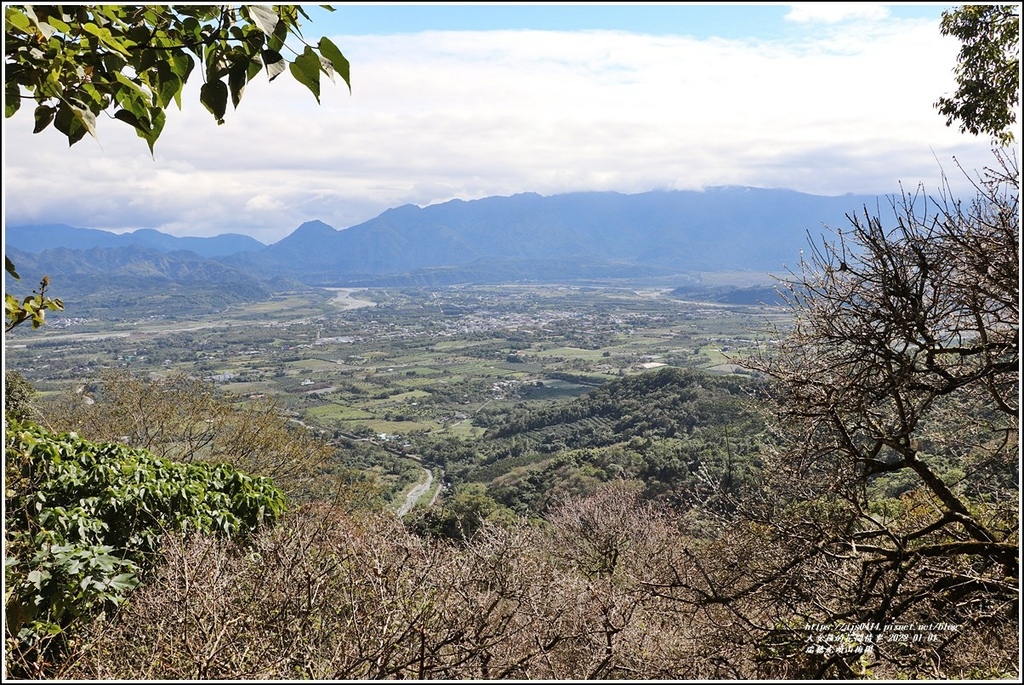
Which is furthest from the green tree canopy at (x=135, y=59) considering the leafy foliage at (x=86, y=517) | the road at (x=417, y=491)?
the road at (x=417, y=491)

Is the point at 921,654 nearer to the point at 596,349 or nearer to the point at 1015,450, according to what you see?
the point at 1015,450

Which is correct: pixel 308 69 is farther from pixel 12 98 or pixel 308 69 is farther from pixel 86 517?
pixel 86 517

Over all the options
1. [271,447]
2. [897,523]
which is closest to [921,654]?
[897,523]

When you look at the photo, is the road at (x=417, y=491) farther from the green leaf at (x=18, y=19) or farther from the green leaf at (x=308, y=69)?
the green leaf at (x=308, y=69)

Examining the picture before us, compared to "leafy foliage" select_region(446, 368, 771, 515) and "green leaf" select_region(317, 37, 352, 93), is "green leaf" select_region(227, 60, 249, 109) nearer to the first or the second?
"green leaf" select_region(317, 37, 352, 93)

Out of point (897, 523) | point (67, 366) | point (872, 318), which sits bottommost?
point (67, 366)

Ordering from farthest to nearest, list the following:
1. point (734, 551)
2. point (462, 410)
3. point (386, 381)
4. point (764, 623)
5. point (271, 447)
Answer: point (386, 381), point (462, 410), point (271, 447), point (734, 551), point (764, 623)

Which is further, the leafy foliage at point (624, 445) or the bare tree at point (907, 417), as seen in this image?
the leafy foliage at point (624, 445)

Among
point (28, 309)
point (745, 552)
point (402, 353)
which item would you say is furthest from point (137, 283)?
→ point (28, 309)
